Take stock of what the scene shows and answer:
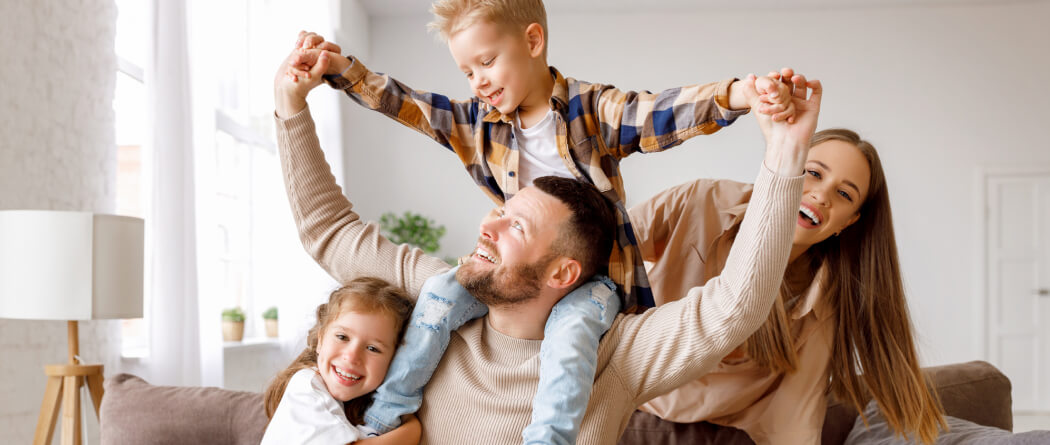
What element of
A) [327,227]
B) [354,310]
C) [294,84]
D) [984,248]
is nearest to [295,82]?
[294,84]

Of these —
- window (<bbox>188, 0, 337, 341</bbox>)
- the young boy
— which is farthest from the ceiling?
the young boy

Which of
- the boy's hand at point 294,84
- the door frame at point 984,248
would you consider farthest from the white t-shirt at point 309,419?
the door frame at point 984,248

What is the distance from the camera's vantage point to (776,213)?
145cm

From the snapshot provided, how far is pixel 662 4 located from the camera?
7191mm

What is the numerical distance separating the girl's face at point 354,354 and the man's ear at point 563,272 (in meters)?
0.35

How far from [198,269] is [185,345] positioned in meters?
0.36

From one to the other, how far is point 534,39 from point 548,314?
0.62 m

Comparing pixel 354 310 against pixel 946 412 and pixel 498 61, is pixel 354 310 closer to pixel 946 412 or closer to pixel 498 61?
pixel 498 61

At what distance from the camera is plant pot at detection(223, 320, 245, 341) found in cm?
500

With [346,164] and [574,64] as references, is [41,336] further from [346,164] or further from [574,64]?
[574,64]

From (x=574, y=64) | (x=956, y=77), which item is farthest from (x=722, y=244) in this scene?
(x=956, y=77)

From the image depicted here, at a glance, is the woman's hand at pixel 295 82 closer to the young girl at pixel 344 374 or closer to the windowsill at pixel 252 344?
the young girl at pixel 344 374

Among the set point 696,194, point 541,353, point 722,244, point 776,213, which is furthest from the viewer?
point 696,194

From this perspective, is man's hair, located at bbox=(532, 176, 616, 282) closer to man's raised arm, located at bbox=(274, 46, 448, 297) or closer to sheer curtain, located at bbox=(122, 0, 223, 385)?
man's raised arm, located at bbox=(274, 46, 448, 297)
